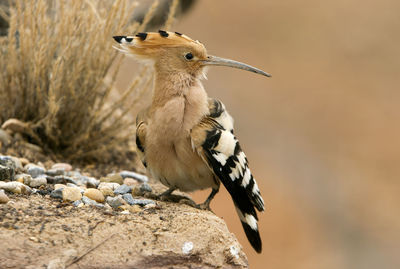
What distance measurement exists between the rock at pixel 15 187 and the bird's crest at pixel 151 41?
2.69ft

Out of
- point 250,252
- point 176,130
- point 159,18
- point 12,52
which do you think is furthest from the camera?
point 250,252

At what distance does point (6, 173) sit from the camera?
2775 millimetres

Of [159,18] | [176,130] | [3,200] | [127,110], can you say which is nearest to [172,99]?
[176,130]

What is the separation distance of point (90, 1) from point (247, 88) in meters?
7.05

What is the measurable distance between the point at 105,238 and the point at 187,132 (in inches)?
28.0

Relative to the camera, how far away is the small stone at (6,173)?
2.76 meters

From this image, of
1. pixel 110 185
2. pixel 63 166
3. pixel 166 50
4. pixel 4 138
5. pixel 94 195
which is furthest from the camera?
pixel 4 138

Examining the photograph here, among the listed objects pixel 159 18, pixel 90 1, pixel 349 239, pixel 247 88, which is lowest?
pixel 349 239

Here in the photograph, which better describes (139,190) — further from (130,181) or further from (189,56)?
(189,56)

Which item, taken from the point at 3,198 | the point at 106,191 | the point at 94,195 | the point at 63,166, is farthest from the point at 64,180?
the point at 3,198

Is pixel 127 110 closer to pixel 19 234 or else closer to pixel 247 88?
pixel 19 234

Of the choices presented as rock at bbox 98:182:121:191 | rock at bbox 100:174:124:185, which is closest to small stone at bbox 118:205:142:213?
rock at bbox 98:182:121:191

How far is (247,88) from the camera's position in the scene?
430 inches

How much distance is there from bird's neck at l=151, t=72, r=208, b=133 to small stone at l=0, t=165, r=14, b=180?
0.70 m
